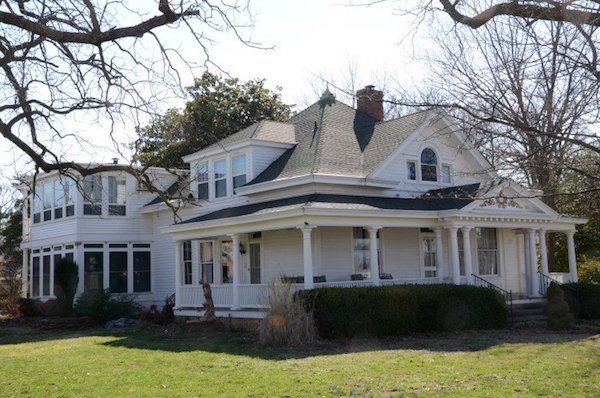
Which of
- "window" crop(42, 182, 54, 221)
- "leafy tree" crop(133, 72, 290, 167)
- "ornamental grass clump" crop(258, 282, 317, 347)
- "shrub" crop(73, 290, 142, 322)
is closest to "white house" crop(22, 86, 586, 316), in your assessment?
"window" crop(42, 182, 54, 221)

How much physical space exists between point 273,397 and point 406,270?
44.0 ft

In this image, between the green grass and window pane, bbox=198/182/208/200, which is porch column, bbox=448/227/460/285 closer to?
the green grass

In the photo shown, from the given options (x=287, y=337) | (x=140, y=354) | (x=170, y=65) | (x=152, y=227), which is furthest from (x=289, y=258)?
(x=170, y=65)

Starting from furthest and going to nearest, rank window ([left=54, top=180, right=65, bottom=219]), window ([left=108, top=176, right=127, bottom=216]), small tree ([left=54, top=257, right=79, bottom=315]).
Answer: window ([left=54, top=180, right=65, bottom=219])
window ([left=108, top=176, right=127, bottom=216])
small tree ([left=54, top=257, right=79, bottom=315])

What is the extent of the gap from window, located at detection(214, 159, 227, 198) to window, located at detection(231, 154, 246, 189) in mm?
463

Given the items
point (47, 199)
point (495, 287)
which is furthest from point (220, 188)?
point (495, 287)

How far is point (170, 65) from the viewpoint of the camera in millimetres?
10977

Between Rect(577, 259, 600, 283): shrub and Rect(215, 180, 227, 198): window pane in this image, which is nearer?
Rect(215, 180, 227, 198): window pane

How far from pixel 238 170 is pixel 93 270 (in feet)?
26.5

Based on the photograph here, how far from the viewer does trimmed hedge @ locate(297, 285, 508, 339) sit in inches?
688

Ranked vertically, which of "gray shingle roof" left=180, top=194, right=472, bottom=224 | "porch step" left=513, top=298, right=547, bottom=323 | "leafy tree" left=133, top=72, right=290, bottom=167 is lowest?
"porch step" left=513, top=298, right=547, bottom=323

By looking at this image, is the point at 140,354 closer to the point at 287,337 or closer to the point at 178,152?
the point at 287,337

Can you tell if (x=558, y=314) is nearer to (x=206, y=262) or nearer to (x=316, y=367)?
(x=316, y=367)

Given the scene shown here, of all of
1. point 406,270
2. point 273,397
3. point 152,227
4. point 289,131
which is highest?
point 289,131
